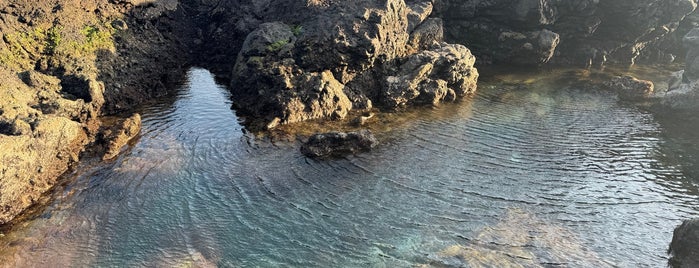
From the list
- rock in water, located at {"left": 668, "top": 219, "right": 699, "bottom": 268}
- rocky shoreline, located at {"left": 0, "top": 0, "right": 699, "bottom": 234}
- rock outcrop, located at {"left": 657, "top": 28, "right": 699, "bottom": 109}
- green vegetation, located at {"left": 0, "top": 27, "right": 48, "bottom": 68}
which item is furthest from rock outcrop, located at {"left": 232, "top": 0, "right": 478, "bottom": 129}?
rock in water, located at {"left": 668, "top": 219, "right": 699, "bottom": 268}

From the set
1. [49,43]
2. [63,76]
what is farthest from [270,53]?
[49,43]

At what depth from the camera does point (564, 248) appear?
1895 cm

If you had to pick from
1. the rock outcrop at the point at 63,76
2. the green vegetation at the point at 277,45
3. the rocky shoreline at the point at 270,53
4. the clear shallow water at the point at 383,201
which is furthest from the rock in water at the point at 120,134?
the green vegetation at the point at 277,45

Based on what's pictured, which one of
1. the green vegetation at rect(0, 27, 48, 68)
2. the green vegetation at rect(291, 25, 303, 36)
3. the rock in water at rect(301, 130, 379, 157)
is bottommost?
the rock in water at rect(301, 130, 379, 157)

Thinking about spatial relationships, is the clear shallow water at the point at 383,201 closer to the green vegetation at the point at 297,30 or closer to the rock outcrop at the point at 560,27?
the green vegetation at the point at 297,30

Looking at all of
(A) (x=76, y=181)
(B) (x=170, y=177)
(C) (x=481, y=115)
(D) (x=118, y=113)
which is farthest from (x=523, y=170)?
(D) (x=118, y=113)

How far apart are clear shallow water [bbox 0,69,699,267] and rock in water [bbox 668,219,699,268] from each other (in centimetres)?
61

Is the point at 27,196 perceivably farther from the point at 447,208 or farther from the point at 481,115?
the point at 481,115

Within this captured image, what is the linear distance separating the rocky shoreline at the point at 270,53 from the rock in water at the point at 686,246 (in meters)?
20.5

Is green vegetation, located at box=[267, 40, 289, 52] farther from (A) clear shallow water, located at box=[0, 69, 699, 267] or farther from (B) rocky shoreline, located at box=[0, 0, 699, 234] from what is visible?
(A) clear shallow water, located at box=[0, 69, 699, 267]

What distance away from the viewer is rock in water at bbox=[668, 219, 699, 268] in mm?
17406

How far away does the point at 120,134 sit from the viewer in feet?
88.6

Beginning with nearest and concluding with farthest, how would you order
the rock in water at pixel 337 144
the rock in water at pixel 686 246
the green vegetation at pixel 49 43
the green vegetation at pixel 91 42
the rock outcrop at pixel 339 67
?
the rock in water at pixel 686 246 < the rock in water at pixel 337 144 < the green vegetation at pixel 49 43 < the green vegetation at pixel 91 42 < the rock outcrop at pixel 339 67

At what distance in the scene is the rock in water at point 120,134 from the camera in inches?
1016
